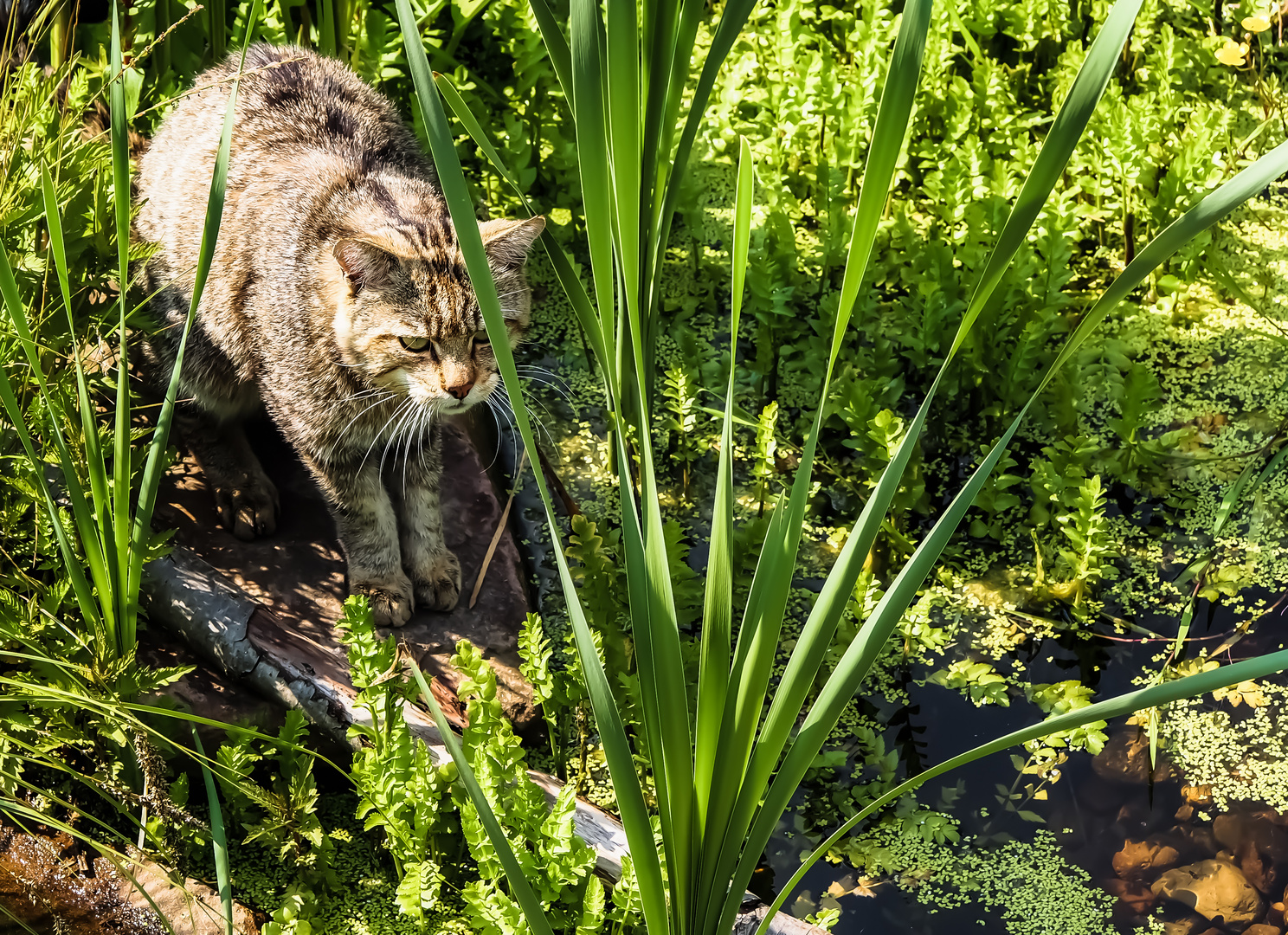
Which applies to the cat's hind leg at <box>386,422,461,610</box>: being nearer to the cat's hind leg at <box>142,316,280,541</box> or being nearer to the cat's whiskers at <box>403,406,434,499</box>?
the cat's whiskers at <box>403,406,434,499</box>

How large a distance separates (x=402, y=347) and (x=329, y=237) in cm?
32

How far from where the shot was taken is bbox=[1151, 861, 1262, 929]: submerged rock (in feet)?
6.89

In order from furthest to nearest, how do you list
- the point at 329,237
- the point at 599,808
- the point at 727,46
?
1. the point at 329,237
2. the point at 599,808
3. the point at 727,46

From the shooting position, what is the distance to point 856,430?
105 inches

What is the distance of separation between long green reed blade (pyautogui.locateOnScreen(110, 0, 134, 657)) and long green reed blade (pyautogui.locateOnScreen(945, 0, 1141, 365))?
4.25 feet

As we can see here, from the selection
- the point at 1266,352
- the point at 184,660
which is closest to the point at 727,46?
the point at 184,660

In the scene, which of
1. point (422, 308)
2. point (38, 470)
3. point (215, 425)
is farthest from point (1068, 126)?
point (215, 425)

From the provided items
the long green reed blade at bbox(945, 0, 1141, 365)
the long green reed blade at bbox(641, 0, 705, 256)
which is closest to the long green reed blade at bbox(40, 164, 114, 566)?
the long green reed blade at bbox(641, 0, 705, 256)

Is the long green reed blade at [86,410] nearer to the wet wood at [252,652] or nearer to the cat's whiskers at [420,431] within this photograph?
the wet wood at [252,652]

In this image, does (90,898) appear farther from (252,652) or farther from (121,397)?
(121,397)

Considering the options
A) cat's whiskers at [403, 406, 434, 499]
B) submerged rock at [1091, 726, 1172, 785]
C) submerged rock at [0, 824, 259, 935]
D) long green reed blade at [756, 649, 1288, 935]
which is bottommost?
submerged rock at [0, 824, 259, 935]

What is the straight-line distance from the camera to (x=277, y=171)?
2.58 m

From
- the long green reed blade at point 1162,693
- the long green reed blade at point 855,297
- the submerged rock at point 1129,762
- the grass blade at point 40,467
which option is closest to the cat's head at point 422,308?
the grass blade at point 40,467

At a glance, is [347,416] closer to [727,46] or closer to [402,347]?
[402,347]
